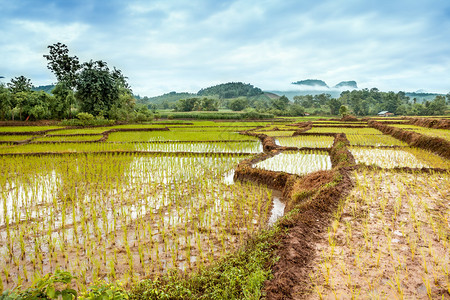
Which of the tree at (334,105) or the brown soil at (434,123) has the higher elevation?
the tree at (334,105)

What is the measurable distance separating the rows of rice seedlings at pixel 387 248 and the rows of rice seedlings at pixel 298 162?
114 inches

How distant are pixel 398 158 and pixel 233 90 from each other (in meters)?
103

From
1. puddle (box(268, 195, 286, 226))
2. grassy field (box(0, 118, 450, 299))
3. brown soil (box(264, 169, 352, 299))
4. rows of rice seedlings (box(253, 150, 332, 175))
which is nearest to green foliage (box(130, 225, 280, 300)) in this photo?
grassy field (box(0, 118, 450, 299))

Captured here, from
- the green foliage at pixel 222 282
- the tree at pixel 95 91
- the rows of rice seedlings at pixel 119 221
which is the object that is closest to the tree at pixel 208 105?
the tree at pixel 95 91

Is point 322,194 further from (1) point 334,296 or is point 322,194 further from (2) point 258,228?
(1) point 334,296

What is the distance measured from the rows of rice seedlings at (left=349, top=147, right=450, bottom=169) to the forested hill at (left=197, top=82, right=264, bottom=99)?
9966 centimetres

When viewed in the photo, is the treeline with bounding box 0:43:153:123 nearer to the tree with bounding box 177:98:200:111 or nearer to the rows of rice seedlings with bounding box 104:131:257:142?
the rows of rice seedlings with bounding box 104:131:257:142

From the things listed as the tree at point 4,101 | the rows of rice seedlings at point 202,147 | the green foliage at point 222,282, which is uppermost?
the tree at point 4,101

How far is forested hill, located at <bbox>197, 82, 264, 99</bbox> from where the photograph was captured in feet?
354

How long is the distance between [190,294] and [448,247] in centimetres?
310

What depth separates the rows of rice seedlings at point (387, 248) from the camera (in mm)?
2561

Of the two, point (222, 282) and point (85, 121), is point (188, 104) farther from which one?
point (222, 282)

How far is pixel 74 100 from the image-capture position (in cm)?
2816

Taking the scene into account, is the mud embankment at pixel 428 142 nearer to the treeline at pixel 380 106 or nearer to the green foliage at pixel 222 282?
the green foliage at pixel 222 282
